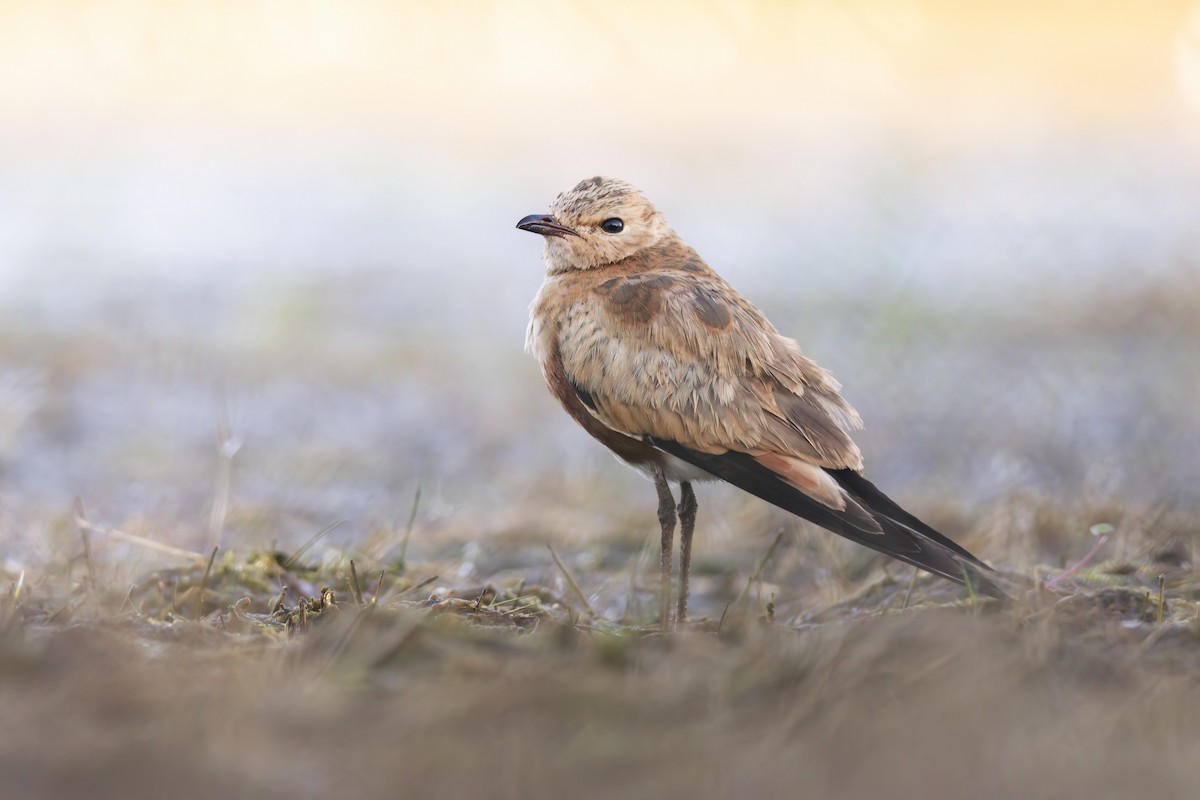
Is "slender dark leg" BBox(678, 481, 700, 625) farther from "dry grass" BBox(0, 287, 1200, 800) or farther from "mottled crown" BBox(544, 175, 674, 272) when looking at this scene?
"mottled crown" BBox(544, 175, 674, 272)

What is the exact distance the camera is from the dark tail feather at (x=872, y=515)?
→ 150 inches

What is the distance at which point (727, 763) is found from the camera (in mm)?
2518

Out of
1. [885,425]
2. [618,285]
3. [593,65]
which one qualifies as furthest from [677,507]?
[593,65]

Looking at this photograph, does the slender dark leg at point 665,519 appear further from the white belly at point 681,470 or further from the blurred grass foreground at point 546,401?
the blurred grass foreground at point 546,401

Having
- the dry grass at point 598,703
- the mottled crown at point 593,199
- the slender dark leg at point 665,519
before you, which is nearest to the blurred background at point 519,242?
the slender dark leg at point 665,519

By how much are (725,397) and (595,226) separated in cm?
94

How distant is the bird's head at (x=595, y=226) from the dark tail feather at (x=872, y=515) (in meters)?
0.87

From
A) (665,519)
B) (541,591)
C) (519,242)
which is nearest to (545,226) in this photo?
(665,519)

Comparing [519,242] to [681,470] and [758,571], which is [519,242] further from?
[758,571]

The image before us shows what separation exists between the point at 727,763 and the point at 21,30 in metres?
14.1

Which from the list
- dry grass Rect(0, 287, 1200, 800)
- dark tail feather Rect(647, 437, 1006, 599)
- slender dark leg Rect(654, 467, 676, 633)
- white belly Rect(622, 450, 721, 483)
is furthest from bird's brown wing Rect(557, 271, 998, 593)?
dry grass Rect(0, 287, 1200, 800)

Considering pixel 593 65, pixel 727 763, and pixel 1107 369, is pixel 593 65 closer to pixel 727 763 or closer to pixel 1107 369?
pixel 1107 369

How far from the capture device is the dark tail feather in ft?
12.5

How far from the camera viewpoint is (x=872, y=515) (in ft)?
13.1
